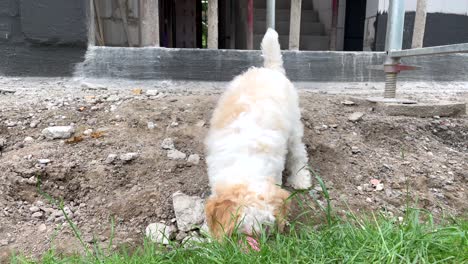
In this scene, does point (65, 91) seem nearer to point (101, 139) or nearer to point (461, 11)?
point (101, 139)

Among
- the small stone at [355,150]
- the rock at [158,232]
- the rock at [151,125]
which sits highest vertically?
the rock at [151,125]

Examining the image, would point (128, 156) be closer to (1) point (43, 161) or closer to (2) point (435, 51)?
(1) point (43, 161)

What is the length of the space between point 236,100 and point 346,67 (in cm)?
224

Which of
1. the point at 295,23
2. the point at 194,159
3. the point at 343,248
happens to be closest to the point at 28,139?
the point at 194,159

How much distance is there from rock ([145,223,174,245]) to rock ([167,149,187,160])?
0.63 metres

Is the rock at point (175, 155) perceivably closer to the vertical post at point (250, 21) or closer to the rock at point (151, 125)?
the rock at point (151, 125)

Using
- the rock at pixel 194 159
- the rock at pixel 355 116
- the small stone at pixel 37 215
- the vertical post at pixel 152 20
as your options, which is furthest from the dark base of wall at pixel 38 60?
the rock at pixel 355 116

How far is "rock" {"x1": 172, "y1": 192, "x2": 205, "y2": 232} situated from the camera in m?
2.20

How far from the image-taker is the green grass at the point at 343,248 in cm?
152

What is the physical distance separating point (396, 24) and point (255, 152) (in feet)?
7.63

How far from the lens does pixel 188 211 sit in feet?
7.43

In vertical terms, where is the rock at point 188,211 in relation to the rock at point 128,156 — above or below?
below

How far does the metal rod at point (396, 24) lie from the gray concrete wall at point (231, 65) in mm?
646

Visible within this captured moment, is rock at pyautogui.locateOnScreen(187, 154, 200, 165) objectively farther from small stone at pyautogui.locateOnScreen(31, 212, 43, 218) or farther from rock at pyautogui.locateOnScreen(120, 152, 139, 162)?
small stone at pyautogui.locateOnScreen(31, 212, 43, 218)
